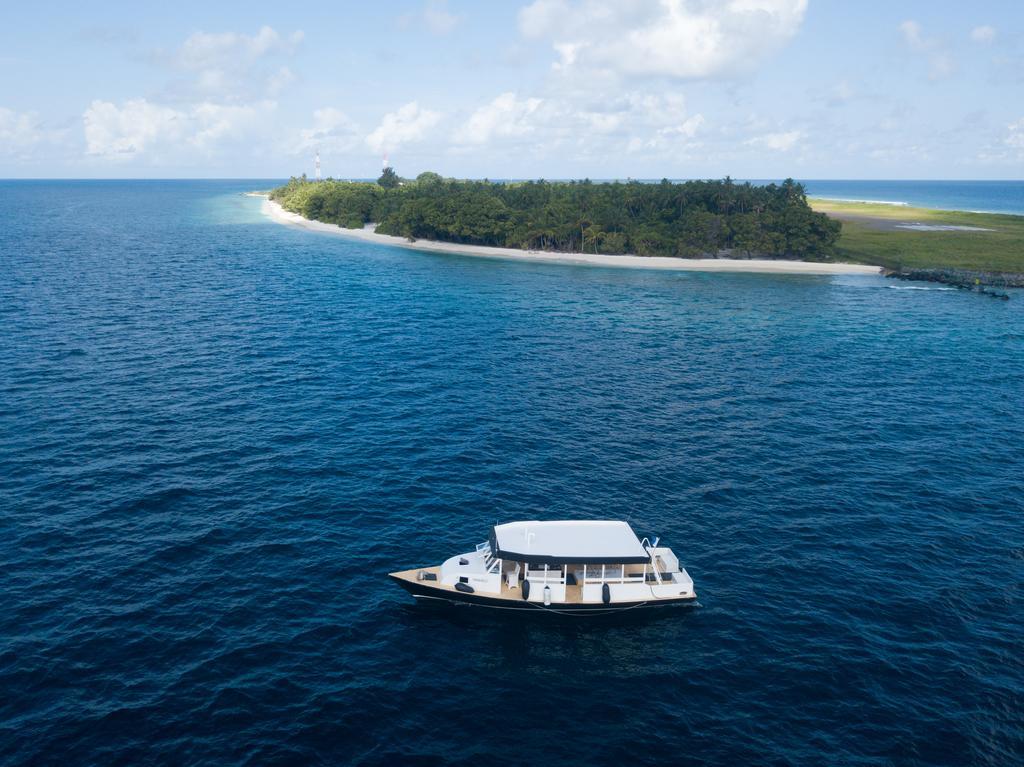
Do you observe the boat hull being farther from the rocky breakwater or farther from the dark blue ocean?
the rocky breakwater

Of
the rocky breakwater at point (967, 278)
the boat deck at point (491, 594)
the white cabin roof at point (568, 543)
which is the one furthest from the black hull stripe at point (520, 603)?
the rocky breakwater at point (967, 278)

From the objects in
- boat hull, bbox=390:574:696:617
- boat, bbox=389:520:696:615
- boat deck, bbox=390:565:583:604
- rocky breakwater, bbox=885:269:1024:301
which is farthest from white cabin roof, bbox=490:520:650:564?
rocky breakwater, bbox=885:269:1024:301

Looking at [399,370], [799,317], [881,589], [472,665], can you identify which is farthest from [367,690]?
[799,317]

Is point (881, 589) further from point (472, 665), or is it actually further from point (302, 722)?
point (302, 722)

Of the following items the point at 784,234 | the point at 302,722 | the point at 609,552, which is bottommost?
the point at 302,722

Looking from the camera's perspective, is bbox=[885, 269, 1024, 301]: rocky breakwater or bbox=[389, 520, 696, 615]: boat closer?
bbox=[389, 520, 696, 615]: boat
